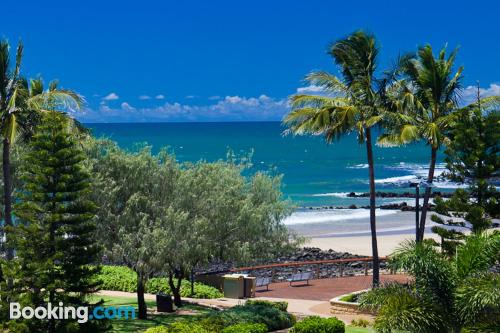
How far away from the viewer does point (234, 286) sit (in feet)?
84.0

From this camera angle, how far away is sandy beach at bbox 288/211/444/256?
4516 cm

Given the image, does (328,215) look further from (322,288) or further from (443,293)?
(443,293)

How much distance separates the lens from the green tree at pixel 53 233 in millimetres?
16094

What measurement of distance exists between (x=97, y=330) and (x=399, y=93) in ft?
42.8

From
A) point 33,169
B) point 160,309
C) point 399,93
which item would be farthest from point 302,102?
point 33,169

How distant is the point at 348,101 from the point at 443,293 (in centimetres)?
1029

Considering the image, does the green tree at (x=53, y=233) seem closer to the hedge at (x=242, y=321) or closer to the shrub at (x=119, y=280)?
the hedge at (x=242, y=321)

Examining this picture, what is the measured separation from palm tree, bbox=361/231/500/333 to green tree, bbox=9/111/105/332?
690 cm

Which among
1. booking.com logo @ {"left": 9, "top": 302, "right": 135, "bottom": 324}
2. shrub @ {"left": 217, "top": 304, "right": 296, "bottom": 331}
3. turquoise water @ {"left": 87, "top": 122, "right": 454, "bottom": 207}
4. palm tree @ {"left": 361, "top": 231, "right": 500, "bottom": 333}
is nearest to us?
palm tree @ {"left": 361, "top": 231, "right": 500, "bottom": 333}

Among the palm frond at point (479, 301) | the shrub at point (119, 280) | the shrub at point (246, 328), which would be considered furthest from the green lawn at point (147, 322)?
the palm frond at point (479, 301)

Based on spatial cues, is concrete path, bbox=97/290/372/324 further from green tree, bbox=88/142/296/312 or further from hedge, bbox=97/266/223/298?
green tree, bbox=88/142/296/312

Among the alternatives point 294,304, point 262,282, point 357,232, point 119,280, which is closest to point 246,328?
point 294,304

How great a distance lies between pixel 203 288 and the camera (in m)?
26.3

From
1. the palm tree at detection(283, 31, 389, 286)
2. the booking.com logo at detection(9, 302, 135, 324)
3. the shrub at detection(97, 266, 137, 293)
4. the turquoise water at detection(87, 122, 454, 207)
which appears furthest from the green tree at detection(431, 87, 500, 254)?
the turquoise water at detection(87, 122, 454, 207)
